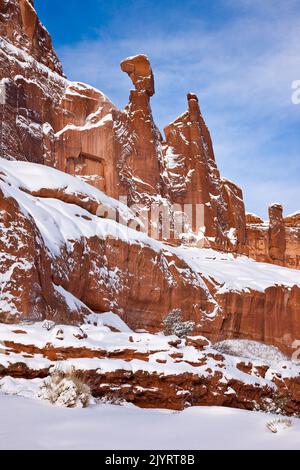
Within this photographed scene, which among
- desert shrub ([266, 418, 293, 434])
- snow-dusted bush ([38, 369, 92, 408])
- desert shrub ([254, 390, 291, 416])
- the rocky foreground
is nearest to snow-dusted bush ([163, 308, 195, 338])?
the rocky foreground

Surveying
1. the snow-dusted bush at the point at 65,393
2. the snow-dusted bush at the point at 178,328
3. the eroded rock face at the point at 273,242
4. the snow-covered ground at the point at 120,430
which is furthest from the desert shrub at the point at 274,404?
the eroded rock face at the point at 273,242

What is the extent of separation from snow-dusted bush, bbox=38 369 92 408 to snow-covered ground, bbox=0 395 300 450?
0.18 metres

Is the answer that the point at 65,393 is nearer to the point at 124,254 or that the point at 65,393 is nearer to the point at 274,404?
the point at 274,404

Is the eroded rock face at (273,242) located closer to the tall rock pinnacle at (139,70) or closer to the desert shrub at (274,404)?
the tall rock pinnacle at (139,70)

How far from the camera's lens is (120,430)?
6.01 metres

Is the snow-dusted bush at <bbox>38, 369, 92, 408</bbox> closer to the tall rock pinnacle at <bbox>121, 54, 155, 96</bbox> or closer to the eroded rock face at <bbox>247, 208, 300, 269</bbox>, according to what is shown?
the tall rock pinnacle at <bbox>121, 54, 155, 96</bbox>

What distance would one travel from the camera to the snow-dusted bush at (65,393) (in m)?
7.66

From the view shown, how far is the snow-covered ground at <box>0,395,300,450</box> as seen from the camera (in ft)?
16.8

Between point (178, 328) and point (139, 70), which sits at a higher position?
point (139, 70)

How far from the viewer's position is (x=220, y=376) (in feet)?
39.3

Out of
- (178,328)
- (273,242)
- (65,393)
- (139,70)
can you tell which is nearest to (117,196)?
(139,70)

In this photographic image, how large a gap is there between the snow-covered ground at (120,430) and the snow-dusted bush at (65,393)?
0.18m

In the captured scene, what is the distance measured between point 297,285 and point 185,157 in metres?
27.4

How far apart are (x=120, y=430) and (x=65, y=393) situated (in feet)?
6.34
